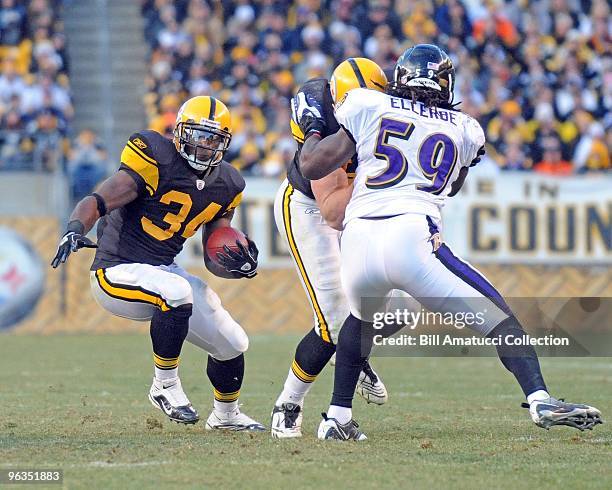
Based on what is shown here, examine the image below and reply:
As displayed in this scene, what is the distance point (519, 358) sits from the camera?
513cm

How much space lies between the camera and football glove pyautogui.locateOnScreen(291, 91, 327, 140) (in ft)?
18.1

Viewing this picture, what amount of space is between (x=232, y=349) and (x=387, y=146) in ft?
4.69

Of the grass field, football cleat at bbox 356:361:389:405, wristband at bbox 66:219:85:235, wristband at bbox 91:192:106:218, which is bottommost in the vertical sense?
the grass field

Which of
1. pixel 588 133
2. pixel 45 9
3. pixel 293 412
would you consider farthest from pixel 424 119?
pixel 45 9

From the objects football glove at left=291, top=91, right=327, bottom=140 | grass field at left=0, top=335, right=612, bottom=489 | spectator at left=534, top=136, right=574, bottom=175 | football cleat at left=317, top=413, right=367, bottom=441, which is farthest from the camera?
spectator at left=534, top=136, right=574, bottom=175

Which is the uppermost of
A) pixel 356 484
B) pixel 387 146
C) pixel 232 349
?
pixel 387 146

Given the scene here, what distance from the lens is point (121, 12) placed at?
1580 centimetres

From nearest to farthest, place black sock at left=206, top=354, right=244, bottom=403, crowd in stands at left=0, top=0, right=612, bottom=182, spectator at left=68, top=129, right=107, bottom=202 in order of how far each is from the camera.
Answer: black sock at left=206, top=354, right=244, bottom=403 < spectator at left=68, top=129, right=107, bottom=202 < crowd in stands at left=0, top=0, right=612, bottom=182

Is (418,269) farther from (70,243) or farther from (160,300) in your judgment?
(70,243)

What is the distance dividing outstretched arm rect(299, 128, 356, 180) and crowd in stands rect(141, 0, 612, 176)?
8.25m

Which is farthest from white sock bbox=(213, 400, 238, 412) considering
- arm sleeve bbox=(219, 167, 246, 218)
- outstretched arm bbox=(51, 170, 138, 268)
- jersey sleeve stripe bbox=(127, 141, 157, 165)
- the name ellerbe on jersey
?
the name ellerbe on jersey

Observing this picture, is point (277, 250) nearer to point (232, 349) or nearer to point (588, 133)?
point (588, 133)

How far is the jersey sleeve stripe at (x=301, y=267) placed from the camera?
5797mm

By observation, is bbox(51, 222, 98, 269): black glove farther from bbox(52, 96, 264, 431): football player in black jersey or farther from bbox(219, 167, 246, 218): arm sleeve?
bbox(219, 167, 246, 218): arm sleeve
